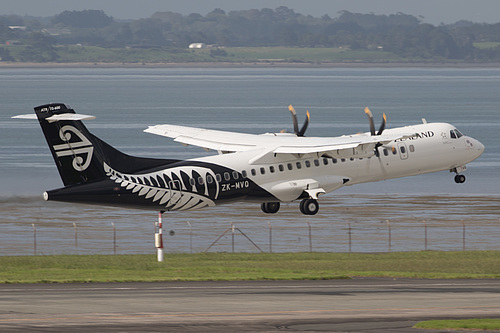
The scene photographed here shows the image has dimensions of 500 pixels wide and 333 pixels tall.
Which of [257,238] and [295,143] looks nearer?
[295,143]

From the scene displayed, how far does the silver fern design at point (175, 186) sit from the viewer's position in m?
51.8

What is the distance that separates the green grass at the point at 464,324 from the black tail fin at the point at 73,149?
2175 centimetres

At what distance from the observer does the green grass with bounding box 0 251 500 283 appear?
4528cm

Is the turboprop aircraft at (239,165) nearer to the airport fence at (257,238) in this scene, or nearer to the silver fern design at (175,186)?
the silver fern design at (175,186)

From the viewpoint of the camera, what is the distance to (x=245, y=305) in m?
35.1

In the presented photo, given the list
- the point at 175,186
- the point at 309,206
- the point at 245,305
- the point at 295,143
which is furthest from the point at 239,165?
the point at 245,305

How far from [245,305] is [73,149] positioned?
17.5 metres

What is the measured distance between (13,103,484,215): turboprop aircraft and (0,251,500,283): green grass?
10.2 ft

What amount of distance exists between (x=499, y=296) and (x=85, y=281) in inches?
619

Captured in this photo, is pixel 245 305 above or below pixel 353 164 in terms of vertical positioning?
below

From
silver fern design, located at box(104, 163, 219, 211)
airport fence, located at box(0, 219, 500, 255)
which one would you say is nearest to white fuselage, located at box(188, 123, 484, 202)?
silver fern design, located at box(104, 163, 219, 211)

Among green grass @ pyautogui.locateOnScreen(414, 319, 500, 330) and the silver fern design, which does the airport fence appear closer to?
the silver fern design

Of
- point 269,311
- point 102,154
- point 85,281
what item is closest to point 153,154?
point 102,154

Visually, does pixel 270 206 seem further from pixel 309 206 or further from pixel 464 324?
pixel 464 324
